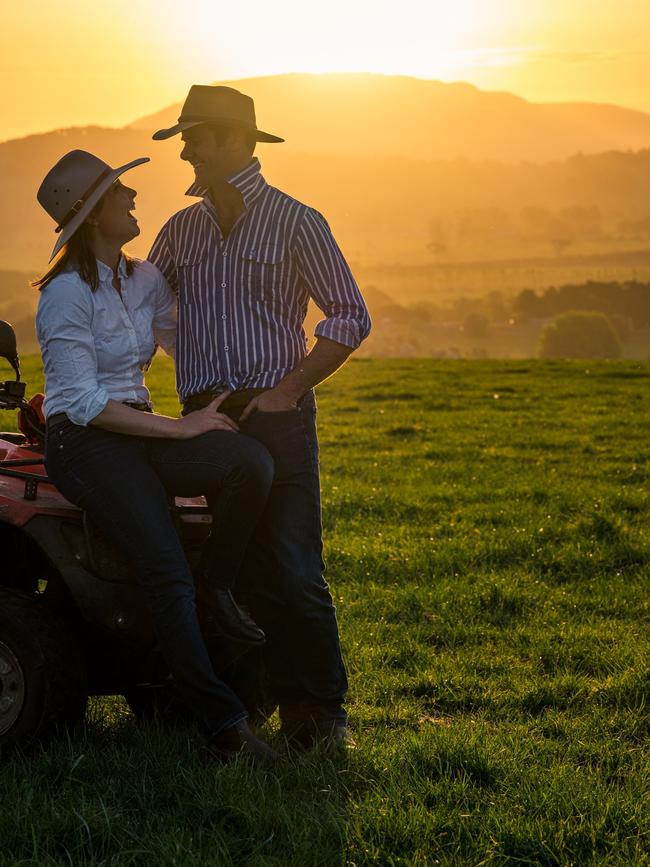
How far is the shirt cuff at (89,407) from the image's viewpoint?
3992mm

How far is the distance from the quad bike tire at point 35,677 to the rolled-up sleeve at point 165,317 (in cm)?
118

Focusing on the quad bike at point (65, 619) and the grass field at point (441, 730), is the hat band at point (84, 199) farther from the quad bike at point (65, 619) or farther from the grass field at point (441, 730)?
the grass field at point (441, 730)

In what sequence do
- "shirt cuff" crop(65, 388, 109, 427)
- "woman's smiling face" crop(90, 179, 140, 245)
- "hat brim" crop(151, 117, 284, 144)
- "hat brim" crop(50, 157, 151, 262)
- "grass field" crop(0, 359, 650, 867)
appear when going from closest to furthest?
"grass field" crop(0, 359, 650, 867) → "shirt cuff" crop(65, 388, 109, 427) → "hat brim" crop(50, 157, 151, 262) → "woman's smiling face" crop(90, 179, 140, 245) → "hat brim" crop(151, 117, 284, 144)

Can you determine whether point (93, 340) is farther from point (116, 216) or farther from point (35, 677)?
point (35, 677)

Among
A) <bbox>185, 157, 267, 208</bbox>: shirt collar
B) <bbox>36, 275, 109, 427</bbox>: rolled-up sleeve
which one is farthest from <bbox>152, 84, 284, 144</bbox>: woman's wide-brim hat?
<bbox>36, 275, 109, 427</bbox>: rolled-up sleeve

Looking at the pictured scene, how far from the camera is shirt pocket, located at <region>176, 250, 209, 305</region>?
14.9ft

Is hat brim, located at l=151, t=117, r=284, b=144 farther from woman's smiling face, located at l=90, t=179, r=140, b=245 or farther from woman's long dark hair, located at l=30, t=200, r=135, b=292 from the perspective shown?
woman's long dark hair, located at l=30, t=200, r=135, b=292

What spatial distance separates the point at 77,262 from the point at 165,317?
57 centimetres

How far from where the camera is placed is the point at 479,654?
20.1 ft

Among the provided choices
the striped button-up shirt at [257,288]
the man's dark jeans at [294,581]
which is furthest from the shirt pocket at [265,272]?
the man's dark jeans at [294,581]

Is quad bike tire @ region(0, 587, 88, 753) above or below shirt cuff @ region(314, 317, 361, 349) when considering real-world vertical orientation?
below

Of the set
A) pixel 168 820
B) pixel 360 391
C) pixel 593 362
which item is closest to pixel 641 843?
pixel 168 820

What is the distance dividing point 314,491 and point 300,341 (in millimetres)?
588

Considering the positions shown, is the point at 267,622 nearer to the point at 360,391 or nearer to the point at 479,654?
the point at 479,654
